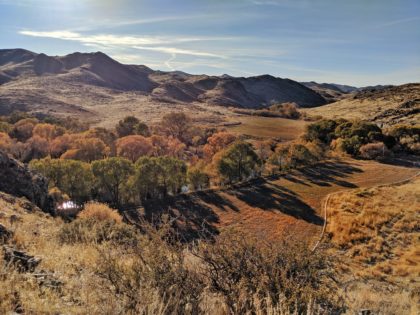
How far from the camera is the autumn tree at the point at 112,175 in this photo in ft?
127

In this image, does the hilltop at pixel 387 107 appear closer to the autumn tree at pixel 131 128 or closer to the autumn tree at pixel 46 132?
the autumn tree at pixel 131 128

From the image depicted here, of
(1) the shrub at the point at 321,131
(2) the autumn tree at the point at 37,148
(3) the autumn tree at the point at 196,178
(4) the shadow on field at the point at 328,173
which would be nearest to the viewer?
(3) the autumn tree at the point at 196,178

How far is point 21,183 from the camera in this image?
67.8ft

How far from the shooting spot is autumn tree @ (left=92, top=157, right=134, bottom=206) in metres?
38.8

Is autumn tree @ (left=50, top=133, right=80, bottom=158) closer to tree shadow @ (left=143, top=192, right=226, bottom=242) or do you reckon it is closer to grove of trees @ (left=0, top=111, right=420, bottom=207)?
grove of trees @ (left=0, top=111, right=420, bottom=207)

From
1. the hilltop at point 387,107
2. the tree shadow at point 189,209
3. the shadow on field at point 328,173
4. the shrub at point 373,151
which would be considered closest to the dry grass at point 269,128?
the hilltop at point 387,107

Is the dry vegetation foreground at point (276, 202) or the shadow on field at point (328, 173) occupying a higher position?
the shadow on field at point (328, 173)

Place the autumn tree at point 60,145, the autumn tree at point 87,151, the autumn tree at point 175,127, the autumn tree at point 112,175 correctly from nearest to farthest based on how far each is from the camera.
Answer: the autumn tree at point 112,175 < the autumn tree at point 87,151 < the autumn tree at point 60,145 < the autumn tree at point 175,127

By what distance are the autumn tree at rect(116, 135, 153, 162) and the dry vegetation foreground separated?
23.1 metres

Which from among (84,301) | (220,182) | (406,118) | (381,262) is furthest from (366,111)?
(84,301)

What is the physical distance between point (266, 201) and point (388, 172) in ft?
72.5

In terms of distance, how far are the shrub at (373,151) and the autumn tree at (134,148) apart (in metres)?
38.0

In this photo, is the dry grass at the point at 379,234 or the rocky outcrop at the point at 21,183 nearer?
the rocky outcrop at the point at 21,183

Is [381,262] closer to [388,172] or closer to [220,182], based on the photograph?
[220,182]
